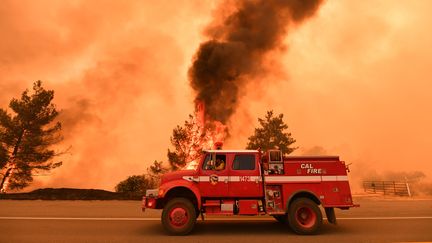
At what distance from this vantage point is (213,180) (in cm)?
972

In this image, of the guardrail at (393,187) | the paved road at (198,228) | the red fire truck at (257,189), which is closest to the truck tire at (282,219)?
the paved road at (198,228)

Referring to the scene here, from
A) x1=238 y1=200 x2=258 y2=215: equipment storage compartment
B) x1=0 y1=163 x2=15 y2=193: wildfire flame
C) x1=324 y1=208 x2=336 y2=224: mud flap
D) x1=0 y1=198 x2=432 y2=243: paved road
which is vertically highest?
x1=0 y1=163 x2=15 y2=193: wildfire flame

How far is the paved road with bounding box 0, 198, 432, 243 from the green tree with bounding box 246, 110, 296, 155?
3243 centimetres

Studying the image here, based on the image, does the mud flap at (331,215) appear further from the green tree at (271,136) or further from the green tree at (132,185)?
the green tree at (271,136)

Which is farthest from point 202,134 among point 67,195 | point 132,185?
point 67,195

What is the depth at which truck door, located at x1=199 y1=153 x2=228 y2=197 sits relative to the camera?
31.7ft

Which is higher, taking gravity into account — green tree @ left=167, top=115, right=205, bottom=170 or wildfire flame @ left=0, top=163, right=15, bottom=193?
green tree @ left=167, top=115, right=205, bottom=170

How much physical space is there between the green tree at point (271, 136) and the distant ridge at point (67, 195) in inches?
1179

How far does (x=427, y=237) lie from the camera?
8.91 meters

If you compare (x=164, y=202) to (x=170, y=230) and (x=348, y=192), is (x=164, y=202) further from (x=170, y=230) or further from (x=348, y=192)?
(x=348, y=192)

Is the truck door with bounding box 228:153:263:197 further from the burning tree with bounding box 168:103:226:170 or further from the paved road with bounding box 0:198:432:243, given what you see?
the burning tree with bounding box 168:103:226:170

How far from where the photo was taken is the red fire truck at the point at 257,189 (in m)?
9.48

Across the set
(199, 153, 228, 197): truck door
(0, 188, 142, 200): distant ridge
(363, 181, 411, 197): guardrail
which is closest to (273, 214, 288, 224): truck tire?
(199, 153, 228, 197): truck door

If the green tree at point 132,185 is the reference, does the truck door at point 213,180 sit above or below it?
below
